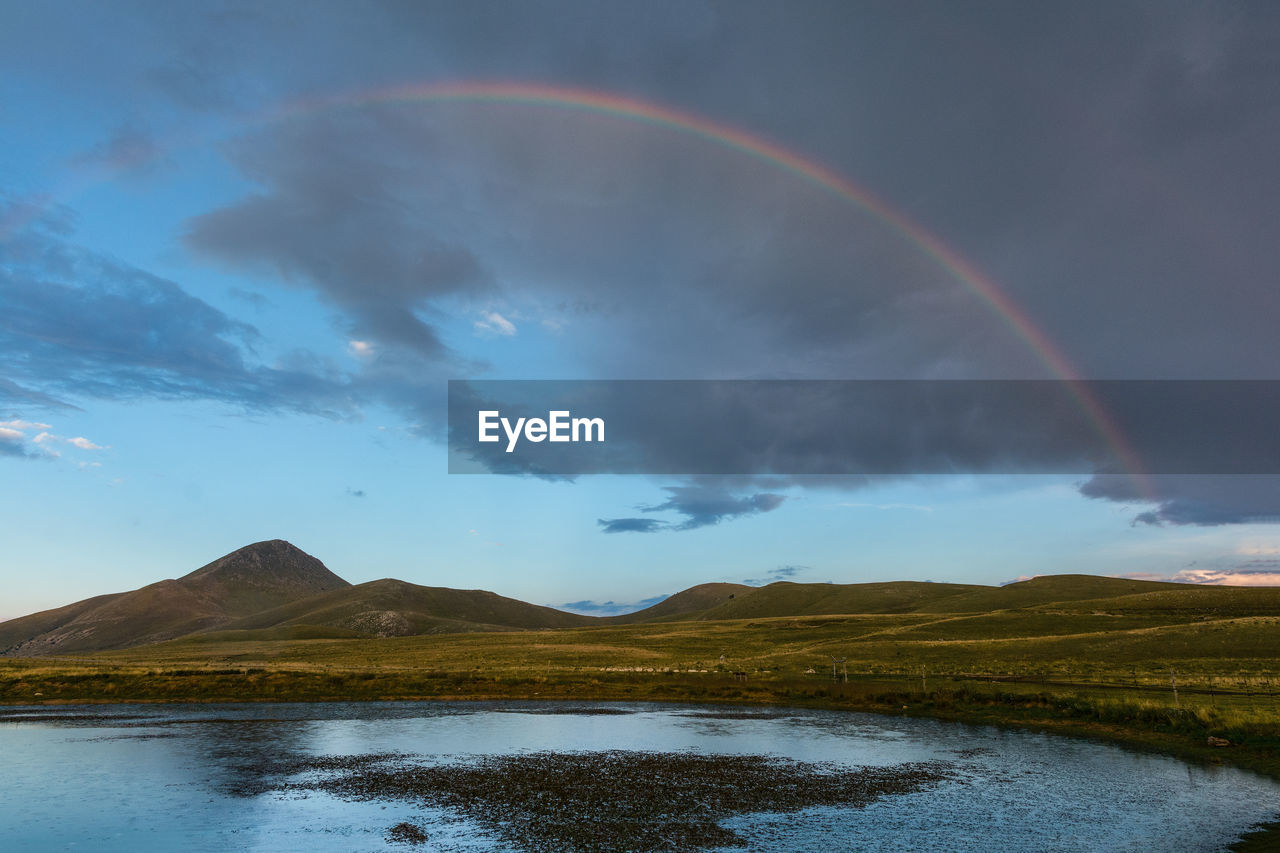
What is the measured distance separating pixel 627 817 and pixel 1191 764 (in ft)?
81.1

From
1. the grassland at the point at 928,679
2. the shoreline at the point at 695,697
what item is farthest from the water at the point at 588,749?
the grassland at the point at 928,679

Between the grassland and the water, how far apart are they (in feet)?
12.7

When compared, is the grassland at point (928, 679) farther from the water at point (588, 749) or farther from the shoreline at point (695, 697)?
the water at point (588, 749)

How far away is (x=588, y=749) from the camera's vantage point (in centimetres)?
3741

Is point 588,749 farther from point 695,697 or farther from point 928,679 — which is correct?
point 928,679

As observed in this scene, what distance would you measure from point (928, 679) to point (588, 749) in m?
40.0

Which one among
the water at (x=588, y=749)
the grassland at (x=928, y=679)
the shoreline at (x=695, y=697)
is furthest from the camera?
the grassland at (x=928, y=679)

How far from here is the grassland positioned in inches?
1599

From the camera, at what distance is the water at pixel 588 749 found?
21.7m

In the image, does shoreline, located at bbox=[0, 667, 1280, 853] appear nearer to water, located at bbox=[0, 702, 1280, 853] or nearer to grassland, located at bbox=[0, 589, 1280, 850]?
grassland, located at bbox=[0, 589, 1280, 850]

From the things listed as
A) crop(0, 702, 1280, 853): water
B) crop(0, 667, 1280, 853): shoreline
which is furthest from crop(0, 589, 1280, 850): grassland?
crop(0, 702, 1280, 853): water

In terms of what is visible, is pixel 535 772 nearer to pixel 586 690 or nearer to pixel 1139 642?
pixel 586 690

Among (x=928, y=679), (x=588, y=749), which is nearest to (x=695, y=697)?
(x=928, y=679)

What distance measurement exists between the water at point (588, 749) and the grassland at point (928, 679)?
12.7 feet
